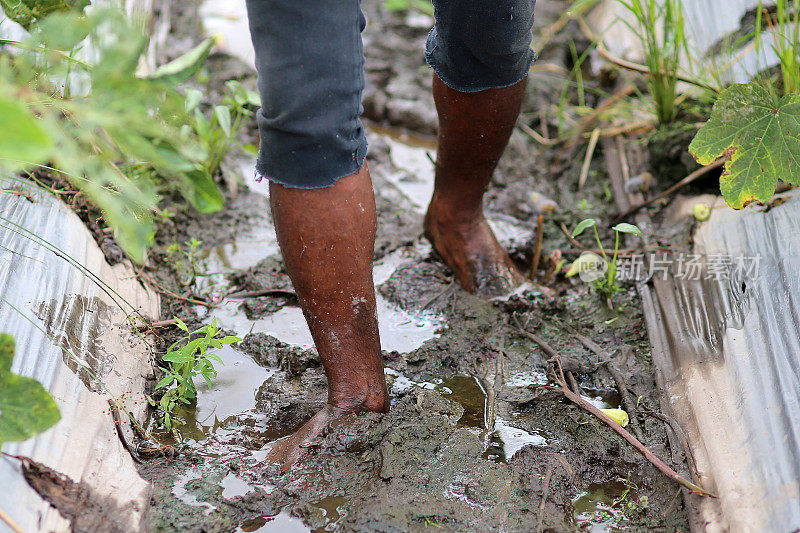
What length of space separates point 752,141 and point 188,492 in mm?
1487

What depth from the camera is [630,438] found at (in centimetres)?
149

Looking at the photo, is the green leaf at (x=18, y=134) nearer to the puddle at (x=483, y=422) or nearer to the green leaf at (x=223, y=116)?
the puddle at (x=483, y=422)

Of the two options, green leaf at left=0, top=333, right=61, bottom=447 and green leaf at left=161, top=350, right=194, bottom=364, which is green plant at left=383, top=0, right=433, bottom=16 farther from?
green leaf at left=0, top=333, right=61, bottom=447

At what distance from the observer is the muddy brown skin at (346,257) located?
1.31m

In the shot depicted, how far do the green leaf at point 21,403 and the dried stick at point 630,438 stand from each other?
1.08 meters

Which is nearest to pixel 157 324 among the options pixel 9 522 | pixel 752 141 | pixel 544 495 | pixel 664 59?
pixel 9 522

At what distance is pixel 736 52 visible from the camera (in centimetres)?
233

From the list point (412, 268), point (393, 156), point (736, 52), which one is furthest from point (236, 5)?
point (736, 52)

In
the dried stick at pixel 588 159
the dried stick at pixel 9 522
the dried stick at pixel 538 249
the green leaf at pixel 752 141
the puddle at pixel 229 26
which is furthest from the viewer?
the puddle at pixel 229 26

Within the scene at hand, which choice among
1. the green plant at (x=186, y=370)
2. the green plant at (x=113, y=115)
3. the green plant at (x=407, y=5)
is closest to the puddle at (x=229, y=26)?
the green plant at (x=407, y=5)

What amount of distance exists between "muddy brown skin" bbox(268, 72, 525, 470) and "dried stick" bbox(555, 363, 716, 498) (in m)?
0.43

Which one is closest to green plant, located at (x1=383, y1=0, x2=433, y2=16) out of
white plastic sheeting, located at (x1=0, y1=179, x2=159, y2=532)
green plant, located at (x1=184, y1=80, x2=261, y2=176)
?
green plant, located at (x1=184, y1=80, x2=261, y2=176)

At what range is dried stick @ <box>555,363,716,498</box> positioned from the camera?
1.35 meters

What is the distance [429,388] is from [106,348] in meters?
0.76
